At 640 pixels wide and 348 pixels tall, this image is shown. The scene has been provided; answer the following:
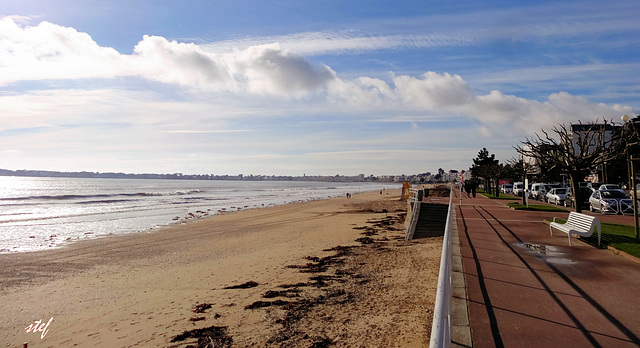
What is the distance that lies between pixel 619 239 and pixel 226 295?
10.5m

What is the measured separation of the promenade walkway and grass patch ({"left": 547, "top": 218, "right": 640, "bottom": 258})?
323 millimetres

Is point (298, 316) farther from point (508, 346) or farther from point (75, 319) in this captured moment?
point (75, 319)

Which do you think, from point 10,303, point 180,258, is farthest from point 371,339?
point 180,258

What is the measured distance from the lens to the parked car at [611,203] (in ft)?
66.9

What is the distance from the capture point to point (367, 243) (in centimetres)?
1541

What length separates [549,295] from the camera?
6.38 meters

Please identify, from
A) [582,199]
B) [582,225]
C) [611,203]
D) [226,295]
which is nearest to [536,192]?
[582,199]

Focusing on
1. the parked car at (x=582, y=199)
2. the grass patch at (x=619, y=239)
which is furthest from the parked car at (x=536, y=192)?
the grass patch at (x=619, y=239)

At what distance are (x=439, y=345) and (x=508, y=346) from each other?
2629 mm

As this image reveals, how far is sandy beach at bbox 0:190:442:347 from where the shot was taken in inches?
252

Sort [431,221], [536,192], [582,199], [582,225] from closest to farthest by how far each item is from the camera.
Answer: [582,225], [431,221], [582,199], [536,192]

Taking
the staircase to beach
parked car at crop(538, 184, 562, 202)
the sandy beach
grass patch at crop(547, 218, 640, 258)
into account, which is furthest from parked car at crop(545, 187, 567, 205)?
the sandy beach

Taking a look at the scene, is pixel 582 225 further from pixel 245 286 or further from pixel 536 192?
pixel 536 192

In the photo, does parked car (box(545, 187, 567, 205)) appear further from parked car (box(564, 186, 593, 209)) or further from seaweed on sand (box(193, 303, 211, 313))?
seaweed on sand (box(193, 303, 211, 313))
